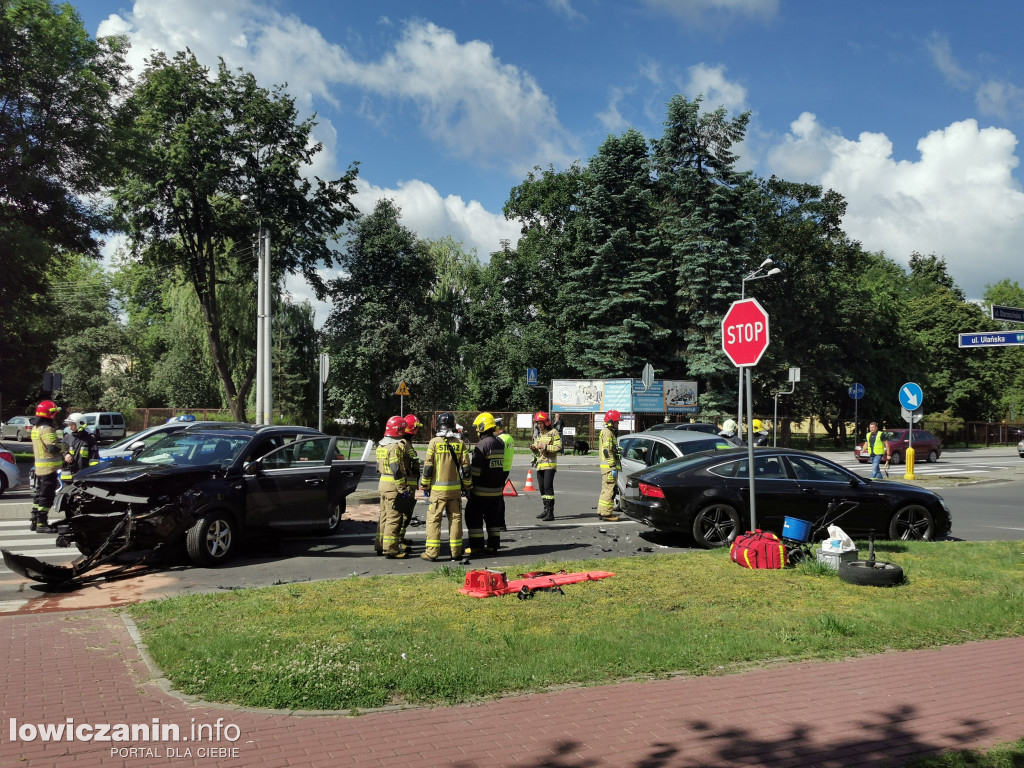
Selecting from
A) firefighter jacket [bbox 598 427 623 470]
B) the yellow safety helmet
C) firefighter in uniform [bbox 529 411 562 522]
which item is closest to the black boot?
firefighter in uniform [bbox 529 411 562 522]

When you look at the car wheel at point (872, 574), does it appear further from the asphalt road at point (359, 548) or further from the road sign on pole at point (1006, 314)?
the road sign on pole at point (1006, 314)

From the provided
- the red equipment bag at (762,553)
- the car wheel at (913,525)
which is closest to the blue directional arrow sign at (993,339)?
the car wheel at (913,525)

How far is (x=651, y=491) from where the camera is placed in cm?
1093

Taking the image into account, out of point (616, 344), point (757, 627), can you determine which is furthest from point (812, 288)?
point (757, 627)

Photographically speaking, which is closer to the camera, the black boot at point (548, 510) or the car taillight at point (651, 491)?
the car taillight at point (651, 491)

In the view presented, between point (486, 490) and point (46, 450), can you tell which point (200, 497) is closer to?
point (486, 490)

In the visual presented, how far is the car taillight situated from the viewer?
10.8 meters

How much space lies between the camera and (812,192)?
48469mm

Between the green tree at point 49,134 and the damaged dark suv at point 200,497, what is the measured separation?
1870 centimetres

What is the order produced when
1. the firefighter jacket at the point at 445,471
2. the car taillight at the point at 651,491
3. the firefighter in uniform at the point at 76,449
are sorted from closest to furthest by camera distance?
the firefighter jacket at the point at 445,471, the car taillight at the point at 651,491, the firefighter in uniform at the point at 76,449

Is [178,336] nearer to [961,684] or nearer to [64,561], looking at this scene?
[64,561]

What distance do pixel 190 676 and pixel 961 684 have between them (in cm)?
510

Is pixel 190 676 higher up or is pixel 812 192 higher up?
pixel 812 192

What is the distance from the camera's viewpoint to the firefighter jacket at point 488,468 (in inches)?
394
